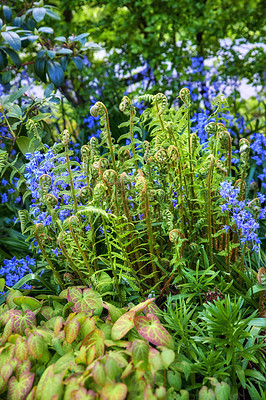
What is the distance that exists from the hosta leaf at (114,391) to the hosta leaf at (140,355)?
0.37ft

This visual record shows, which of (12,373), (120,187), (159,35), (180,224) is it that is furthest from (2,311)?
(159,35)

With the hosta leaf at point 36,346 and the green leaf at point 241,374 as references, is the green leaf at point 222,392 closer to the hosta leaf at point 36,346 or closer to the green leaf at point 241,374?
the green leaf at point 241,374

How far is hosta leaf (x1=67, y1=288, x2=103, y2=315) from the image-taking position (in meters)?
1.62

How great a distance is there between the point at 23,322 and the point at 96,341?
366 millimetres

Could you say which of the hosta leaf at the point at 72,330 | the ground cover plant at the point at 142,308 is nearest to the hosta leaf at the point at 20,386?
the ground cover plant at the point at 142,308

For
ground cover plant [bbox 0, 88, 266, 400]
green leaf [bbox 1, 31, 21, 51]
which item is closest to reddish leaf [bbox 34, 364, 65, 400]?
ground cover plant [bbox 0, 88, 266, 400]

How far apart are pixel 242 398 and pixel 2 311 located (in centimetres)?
108

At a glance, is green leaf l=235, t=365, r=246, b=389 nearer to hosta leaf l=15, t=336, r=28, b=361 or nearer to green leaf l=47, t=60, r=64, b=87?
hosta leaf l=15, t=336, r=28, b=361

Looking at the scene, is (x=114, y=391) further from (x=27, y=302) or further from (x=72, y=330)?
(x=27, y=302)

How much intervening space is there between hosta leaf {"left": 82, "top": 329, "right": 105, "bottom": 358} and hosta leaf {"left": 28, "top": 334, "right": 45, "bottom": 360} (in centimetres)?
15

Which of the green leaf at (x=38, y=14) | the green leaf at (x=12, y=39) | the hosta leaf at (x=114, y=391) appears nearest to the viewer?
the hosta leaf at (x=114, y=391)

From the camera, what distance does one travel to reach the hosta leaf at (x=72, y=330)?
4.68 ft

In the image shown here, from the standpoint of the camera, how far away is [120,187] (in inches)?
67.6

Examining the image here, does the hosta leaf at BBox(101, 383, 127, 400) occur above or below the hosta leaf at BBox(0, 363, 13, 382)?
above
